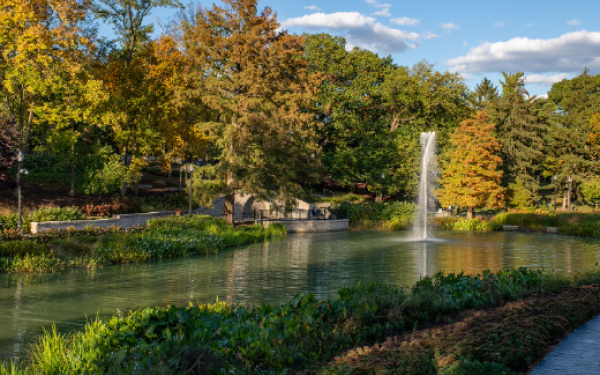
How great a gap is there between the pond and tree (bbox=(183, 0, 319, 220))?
477 cm

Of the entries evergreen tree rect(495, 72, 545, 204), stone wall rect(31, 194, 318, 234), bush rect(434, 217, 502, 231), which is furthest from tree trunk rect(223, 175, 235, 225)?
evergreen tree rect(495, 72, 545, 204)

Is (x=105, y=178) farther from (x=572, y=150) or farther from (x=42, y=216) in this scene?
(x=572, y=150)

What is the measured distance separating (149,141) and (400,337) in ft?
95.5

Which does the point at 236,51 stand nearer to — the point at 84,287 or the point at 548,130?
the point at 84,287

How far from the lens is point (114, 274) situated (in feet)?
54.1

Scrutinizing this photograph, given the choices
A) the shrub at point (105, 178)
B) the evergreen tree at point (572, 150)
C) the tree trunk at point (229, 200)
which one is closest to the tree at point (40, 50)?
the shrub at point (105, 178)

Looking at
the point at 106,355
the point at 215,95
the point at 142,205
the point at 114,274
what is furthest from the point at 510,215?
the point at 106,355

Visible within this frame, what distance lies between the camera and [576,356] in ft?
20.1

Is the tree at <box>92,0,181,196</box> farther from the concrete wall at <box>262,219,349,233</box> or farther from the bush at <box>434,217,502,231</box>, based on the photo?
the bush at <box>434,217,502,231</box>

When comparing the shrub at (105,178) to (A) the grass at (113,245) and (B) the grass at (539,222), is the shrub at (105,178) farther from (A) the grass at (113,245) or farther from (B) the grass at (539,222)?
(B) the grass at (539,222)

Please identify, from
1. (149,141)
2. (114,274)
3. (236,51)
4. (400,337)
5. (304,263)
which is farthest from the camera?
(149,141)

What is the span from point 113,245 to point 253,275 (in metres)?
6.60

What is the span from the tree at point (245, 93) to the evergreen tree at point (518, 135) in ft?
91.2

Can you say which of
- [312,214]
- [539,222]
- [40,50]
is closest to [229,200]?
[312,214]
